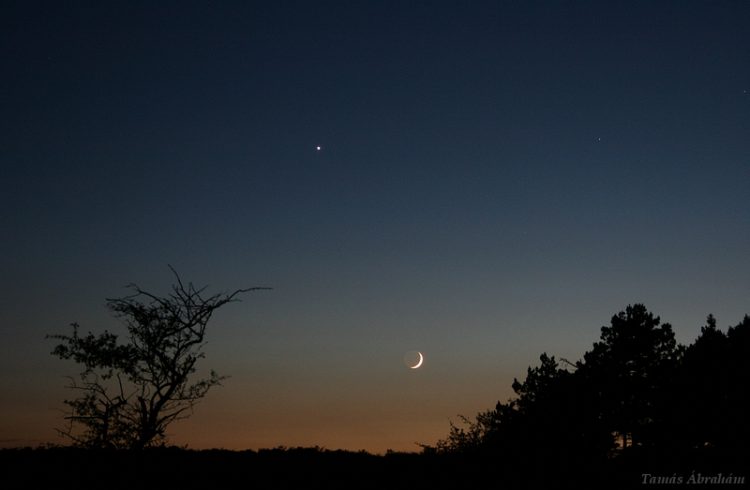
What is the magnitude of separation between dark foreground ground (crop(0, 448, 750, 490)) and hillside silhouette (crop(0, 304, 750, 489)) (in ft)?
0.14

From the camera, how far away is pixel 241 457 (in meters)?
20.2

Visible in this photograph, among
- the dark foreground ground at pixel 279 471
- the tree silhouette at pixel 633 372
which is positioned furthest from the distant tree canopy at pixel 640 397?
the dark foreground ground at pixel 279 471

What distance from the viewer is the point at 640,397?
5088 centimetres

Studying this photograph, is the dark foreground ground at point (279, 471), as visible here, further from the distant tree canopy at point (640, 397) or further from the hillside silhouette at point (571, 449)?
the distant tree canopy at point (640, 397)

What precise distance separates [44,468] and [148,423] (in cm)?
1230

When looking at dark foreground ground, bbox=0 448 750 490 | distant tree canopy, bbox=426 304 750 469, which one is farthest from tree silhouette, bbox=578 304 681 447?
dark foreground ground, bbox=0 448 750 490

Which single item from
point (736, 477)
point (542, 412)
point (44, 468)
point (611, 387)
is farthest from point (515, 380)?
point (44, 468)

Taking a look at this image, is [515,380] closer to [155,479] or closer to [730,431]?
[730,431]

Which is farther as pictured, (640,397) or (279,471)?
(640,397)

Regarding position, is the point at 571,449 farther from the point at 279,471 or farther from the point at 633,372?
the point at 279,471

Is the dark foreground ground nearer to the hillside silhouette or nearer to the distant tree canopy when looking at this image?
the hillside silhouette

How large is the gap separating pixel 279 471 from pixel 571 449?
36311mm

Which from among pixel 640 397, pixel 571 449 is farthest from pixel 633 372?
pixel 571 449

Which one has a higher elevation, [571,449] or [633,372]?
[633,372]
